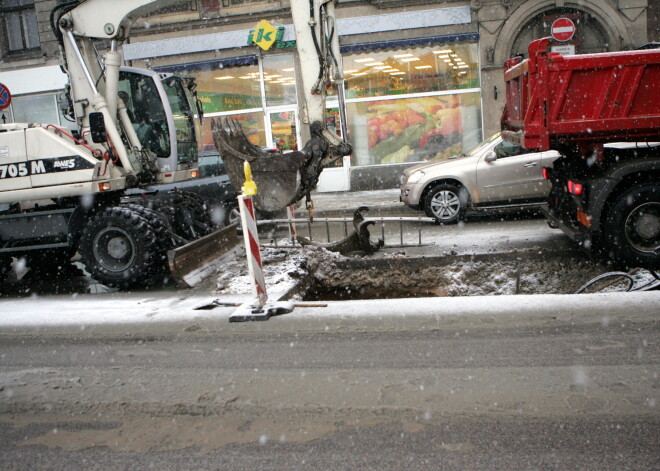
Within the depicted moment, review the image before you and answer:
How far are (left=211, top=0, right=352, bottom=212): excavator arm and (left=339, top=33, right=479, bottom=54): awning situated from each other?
11.1 meters

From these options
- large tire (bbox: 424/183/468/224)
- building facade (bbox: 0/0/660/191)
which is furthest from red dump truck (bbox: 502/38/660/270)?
building facade (bbox: 0/0/660/191)

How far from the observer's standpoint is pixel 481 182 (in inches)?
470

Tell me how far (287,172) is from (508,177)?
5745 millimetres

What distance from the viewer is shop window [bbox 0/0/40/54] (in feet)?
69.8

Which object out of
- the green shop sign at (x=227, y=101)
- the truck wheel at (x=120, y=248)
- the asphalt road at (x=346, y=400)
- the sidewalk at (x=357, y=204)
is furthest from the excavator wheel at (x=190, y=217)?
the green shop sign at (x=227, y=101)

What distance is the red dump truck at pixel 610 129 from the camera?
741 cm

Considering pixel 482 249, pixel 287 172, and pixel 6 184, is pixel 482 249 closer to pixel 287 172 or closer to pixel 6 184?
pixel 287 172

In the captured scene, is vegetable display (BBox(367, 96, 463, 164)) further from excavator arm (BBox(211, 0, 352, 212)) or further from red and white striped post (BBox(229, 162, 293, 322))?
red and white striped post (BBox(229, 162, 293, 322))

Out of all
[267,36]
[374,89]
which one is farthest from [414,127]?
[267,36]

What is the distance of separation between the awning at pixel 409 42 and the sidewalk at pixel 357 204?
425 centimetres

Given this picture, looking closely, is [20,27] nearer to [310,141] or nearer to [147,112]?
[147,112]

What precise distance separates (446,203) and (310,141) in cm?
528

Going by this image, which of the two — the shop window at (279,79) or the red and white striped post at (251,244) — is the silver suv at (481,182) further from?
the shop window at (279,79)

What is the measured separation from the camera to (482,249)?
9.49 meters
